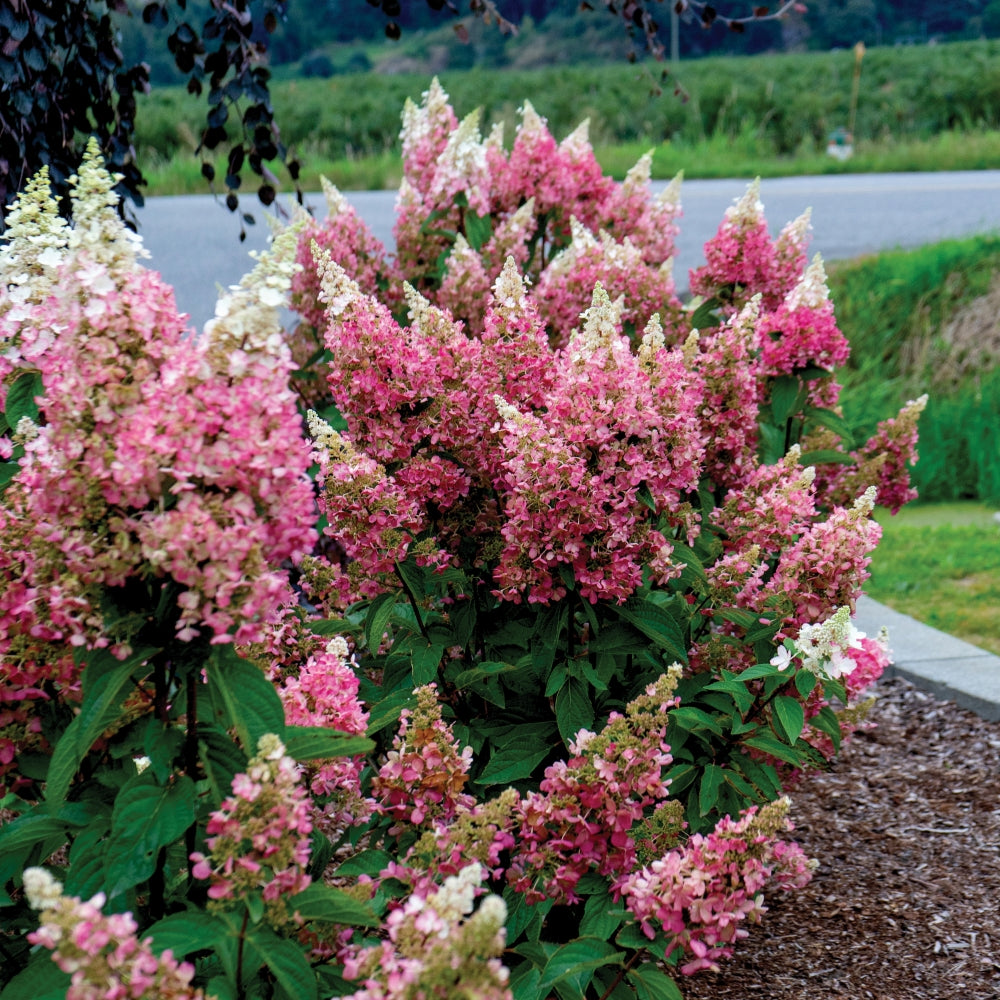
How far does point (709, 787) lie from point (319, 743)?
927mm

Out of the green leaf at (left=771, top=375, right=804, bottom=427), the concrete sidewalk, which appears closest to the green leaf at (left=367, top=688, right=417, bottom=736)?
the green leaf at (left=771, top=375, right=804, bottom=427)

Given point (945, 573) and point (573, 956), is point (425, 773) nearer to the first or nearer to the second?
point (573, 956)

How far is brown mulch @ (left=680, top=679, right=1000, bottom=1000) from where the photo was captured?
277 centimetres

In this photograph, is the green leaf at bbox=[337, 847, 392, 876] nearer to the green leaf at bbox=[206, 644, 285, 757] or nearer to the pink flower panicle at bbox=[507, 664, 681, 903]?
the pink flower panicle at bbox=[507, 664, 681, 903]

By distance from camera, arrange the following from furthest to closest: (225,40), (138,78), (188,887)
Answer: (138,78) → (225,40) → (188,887)

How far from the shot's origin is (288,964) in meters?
1.51

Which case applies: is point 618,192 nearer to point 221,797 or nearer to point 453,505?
point 453,505

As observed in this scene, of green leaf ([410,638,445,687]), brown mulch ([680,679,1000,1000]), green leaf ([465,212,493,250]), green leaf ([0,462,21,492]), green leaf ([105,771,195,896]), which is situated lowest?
brown mulch ([680,679,1000,1000])

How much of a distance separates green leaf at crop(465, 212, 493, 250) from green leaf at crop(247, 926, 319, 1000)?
2866mm

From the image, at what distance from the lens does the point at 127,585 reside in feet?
5.24

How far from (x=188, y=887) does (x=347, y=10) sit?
6671 cm

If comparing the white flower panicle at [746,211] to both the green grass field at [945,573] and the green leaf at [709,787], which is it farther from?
the green grass field at [945,573]

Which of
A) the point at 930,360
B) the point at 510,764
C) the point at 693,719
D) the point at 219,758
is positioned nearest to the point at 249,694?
the point at 219,758

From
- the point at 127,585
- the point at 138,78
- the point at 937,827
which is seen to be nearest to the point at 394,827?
the point at 127,585
